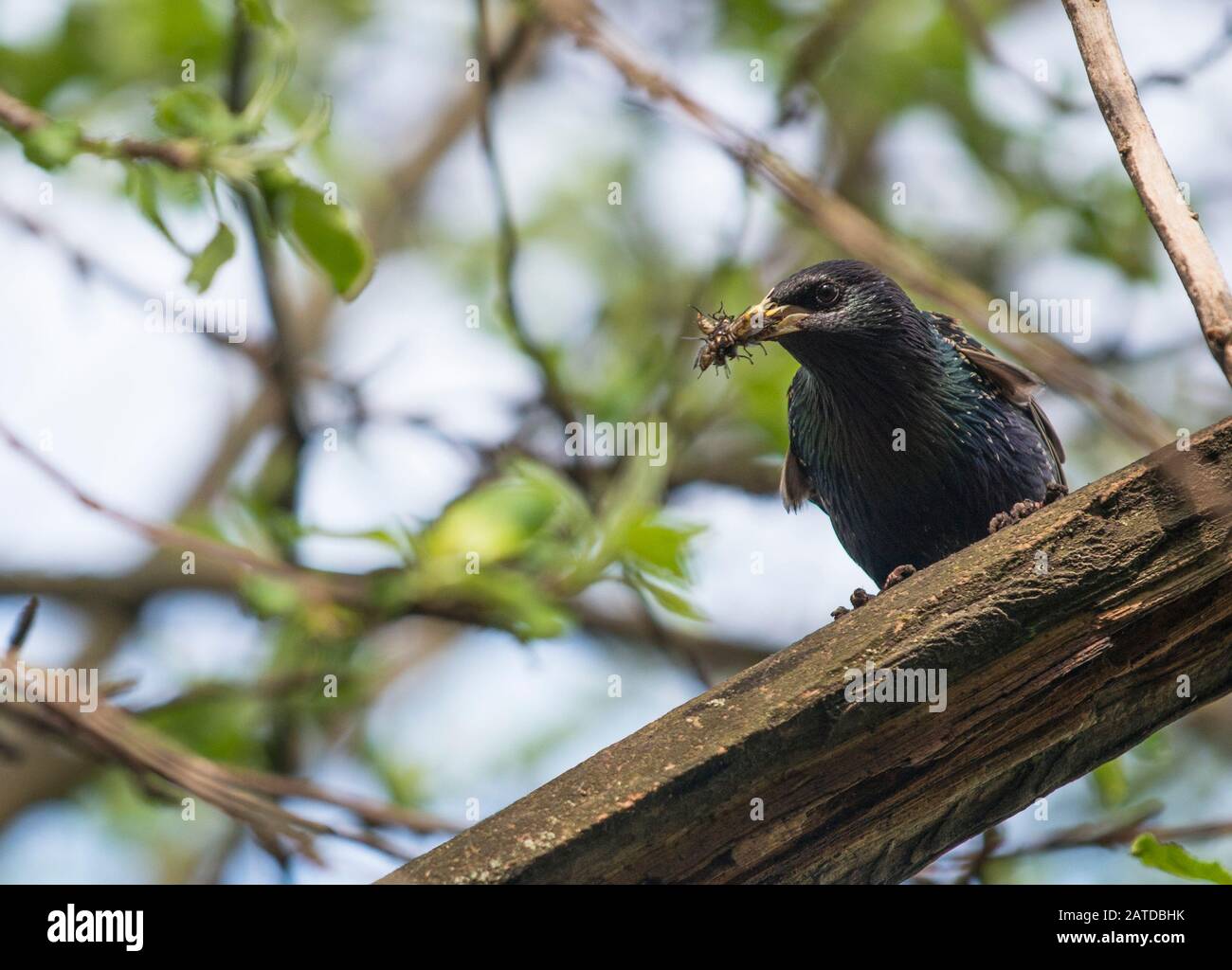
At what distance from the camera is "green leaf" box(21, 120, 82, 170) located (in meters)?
3.68

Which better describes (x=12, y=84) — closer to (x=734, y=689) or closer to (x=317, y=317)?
(x=317, y=317)

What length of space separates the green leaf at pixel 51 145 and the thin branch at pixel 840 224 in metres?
1.72

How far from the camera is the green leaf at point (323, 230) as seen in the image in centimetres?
387

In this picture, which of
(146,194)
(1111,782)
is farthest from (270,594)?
(1111,782)

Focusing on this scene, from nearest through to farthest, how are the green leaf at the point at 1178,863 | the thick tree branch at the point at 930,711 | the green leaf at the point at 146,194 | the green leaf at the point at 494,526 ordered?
the thick tree branch at the point at 930,711 < the green leaf at the point at 1178,863 < the green leaf at the point at 146,194 < the green leaf at the point at 494,526

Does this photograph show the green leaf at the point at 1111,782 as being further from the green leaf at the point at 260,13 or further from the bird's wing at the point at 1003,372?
the green leaf at the point at 260,13

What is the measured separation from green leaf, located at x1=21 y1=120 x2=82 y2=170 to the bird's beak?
210 cm

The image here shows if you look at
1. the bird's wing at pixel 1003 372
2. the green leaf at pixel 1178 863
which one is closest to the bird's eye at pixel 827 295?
the bird's wing at pixel 1003 372

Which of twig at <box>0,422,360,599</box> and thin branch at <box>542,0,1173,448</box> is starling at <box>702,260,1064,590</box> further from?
twig at <box>0,422,360,599</box>

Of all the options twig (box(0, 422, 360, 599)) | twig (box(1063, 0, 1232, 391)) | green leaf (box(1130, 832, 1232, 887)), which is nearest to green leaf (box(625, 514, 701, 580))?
twig (box(0, 422, 360, 599))

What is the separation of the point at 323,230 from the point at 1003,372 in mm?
2637

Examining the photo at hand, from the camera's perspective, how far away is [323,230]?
390cm
